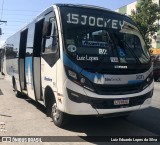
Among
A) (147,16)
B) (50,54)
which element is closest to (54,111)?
(50,54)

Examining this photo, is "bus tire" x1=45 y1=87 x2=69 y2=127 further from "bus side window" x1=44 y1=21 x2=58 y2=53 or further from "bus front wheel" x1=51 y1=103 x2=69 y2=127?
"bus side window" x1=44 y1=21 x2=58 y2=53

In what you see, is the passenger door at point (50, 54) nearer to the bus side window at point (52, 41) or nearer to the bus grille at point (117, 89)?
the bus side window at point (52, 41)

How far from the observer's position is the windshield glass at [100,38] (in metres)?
7.50

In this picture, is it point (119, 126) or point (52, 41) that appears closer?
point (52, 41)

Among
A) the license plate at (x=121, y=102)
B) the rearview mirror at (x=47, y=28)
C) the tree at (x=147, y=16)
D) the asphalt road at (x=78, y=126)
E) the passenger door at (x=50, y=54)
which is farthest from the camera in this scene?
the tree at (x=147, y=16)

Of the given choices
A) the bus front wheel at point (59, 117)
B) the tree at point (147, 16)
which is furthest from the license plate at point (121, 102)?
the tree at point (147, 16)

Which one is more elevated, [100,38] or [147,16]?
[147,16]

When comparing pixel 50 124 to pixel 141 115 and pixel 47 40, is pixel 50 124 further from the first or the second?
pixel 141 115

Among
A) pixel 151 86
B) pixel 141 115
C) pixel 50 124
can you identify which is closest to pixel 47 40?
pixel 50 124

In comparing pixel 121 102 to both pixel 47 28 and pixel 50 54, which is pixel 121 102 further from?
pixel 47 28

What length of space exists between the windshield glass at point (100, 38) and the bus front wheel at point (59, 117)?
1405mm

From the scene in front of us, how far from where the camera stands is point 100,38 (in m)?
7.83

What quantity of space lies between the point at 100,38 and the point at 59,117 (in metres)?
2.05

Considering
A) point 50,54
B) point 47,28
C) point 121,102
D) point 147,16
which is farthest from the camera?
point 147,16
